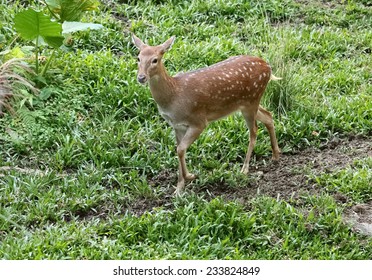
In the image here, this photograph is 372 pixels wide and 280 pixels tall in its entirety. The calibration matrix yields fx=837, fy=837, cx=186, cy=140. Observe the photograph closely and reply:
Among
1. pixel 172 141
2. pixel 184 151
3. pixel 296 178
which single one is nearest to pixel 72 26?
pixel 172 141

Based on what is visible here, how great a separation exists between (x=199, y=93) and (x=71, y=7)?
7.18ft

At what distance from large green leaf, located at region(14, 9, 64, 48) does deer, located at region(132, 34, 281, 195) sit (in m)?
1.10

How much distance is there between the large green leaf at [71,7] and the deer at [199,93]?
151 cm

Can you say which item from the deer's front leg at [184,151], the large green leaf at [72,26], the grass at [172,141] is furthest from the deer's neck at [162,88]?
the large green leaf at [72,26]

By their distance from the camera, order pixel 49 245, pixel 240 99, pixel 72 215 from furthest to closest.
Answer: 1. pixel 240 99
2. pixel 72 215
3. pixel 49 245

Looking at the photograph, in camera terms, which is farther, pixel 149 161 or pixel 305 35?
pixel 305 35

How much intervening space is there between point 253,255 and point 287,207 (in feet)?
2.40

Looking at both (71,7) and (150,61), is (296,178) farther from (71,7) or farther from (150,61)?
(71,7)

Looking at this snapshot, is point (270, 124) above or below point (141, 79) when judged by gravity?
below

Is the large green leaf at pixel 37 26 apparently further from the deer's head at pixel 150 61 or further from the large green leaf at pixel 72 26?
the deer's head at pixel 150 61

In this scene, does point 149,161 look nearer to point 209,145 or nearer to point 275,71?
point 209,145

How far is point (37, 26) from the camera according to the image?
847cm


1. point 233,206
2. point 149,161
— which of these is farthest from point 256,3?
point 233,206

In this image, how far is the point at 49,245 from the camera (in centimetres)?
669
